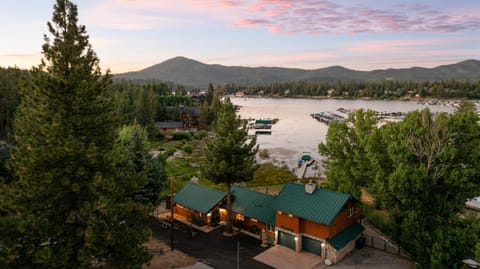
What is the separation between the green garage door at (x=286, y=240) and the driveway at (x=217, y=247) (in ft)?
4.85

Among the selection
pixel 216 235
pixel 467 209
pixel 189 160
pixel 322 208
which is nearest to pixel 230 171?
pixel 216 235

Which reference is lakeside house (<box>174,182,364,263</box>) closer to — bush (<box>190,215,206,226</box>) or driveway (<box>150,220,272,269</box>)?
bush (<box>190,215,206,226</box>)

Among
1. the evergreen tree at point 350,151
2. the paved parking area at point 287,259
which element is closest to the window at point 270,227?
the paved parking area at point 287,259

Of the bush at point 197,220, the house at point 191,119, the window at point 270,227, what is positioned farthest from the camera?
the house at point 191,119

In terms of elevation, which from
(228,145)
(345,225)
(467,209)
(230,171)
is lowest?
(467,209)

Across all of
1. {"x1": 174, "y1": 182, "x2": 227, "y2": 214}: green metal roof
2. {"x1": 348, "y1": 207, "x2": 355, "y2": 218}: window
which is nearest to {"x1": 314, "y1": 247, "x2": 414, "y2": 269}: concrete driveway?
{"x1": 348, "y1": 207, "x2": 355, "y2": 218}: window

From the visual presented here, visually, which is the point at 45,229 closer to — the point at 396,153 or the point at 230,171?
the point at 230,171

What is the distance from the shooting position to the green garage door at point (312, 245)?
2258 centimetres

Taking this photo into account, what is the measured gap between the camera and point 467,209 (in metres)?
33.8

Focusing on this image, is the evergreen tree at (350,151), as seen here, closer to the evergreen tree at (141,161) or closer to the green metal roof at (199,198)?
the green metal roof at (199,198)

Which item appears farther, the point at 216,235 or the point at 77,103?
the point at 216,235

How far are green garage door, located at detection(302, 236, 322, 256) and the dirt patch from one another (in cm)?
776

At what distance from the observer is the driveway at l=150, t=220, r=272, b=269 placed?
71.2 feet

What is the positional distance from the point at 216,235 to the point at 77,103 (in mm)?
16301
